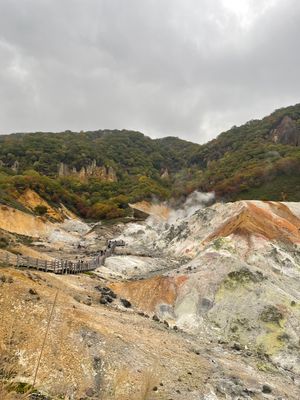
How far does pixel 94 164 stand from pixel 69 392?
127 metres

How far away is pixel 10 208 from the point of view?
2756 inches

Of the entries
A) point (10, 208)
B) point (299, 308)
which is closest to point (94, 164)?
point (10, 208)

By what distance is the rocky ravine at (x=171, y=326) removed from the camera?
48.3 ft

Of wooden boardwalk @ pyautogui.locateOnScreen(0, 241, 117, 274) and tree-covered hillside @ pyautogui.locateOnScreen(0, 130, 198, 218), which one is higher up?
tree-covered hillside @ pyautogui.locateOnScreen(0, 130, 198, 218)

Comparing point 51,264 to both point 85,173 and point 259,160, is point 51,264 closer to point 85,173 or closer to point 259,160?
point 259,160

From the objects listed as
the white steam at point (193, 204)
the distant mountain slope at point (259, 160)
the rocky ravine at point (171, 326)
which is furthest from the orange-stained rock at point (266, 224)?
the white steam at point (193, 204)

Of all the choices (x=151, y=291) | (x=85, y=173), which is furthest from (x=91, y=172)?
(x=151, y=291)

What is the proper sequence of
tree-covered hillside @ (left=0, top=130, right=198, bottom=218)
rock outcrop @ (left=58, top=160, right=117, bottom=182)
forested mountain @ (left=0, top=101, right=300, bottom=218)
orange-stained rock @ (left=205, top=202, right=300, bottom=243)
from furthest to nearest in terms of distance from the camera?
rock outcrop @ (left=58, top=160, right=117, bottom=182)
tree-covered hillside @ (left=0, top=130, right=198, bottom=218)
forested mountain @ (left=0, top=101, right=300, bottom=218)
orange-stained rock @ (left=205, top=202, right=300, bottom=243)

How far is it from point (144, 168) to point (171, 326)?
133 meters

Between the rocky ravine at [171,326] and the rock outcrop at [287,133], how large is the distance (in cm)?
8326

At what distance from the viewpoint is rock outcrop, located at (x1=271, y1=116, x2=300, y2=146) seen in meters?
123

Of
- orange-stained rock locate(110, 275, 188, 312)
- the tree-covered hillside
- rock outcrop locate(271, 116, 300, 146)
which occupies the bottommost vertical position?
orange-stained rock locate(110, 275, 188, 312)

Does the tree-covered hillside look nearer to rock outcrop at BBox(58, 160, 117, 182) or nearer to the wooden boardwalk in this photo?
rock outcrop at BBox(58, 160, 117, 182)

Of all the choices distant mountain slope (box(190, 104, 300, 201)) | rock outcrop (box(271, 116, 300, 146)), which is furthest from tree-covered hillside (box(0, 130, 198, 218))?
rock outcrop (box(271, 116, 300, 146))
